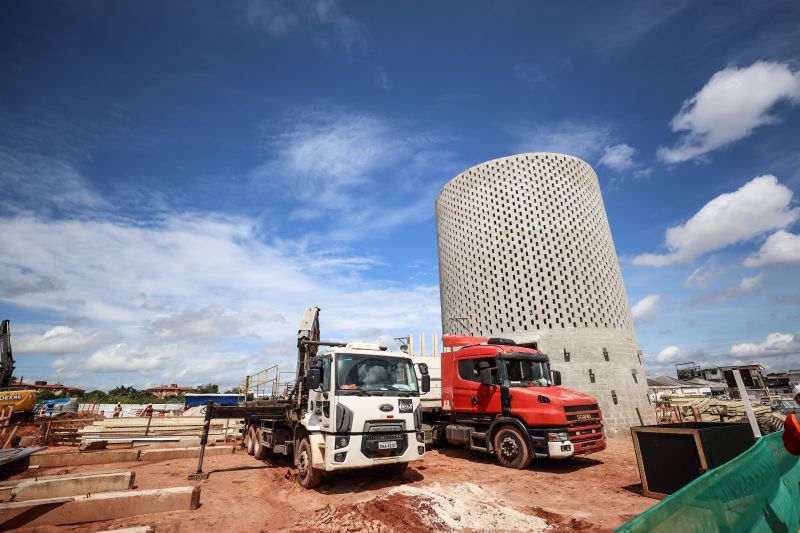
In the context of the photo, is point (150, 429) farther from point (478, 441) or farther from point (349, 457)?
point (478, 441)

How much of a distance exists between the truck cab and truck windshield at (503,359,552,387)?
315 centimetres

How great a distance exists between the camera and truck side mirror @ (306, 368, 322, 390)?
7059 mm

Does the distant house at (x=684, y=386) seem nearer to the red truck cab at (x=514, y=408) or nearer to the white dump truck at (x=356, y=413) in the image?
the red truck cab at (x=514, y=408)

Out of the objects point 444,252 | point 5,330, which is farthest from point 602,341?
point 5,330

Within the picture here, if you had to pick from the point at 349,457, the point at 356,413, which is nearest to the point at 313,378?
the point at 356,413

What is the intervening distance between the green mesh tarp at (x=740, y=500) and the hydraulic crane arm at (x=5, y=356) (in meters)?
31.0

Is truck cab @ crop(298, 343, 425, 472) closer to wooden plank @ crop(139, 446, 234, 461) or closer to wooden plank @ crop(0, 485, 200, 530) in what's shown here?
wooden plank @ crop(0, 485, 200, 530)

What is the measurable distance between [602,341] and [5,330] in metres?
32.4

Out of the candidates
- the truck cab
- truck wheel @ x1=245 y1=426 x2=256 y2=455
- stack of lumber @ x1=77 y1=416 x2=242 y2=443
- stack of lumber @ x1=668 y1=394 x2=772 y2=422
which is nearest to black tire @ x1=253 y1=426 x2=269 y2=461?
truck wheel @ x1=245 y1=426 x2=256 y2=455

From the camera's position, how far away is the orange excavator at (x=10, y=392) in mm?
18828

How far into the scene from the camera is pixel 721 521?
270 cm

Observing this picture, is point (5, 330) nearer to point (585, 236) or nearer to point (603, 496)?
point (603, 496)

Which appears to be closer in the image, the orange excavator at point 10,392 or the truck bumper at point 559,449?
the truck bumper at point 559,449

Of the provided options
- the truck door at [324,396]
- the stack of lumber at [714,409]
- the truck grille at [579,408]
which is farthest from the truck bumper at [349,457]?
the stack of lumber at [714,409]
